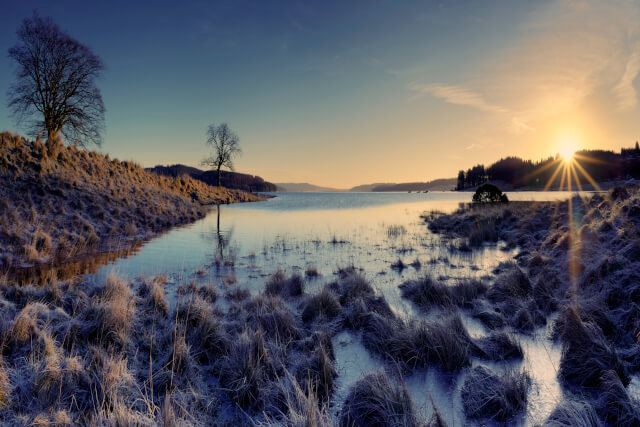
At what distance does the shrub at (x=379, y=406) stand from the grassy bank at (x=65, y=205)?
10252 millimetres

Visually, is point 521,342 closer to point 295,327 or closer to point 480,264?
point 295,327

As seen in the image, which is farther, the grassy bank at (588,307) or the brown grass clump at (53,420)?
the grassy bank at (588,307)

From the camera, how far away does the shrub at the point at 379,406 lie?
2631mm

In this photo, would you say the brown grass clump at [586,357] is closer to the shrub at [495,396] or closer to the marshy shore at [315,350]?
the marshy shore at [315,350]

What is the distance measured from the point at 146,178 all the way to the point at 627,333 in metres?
30.0

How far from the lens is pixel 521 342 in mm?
4316

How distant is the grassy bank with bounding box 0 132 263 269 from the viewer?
9734 mm

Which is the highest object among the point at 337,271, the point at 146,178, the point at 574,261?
the point at 146,178

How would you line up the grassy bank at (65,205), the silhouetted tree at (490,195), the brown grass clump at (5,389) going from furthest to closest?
the silhouetted tree at (490,195) < the grassy bank at (65,205) < the brown grass clump at (5,389)

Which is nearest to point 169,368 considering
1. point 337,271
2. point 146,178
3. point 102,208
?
point 337,271

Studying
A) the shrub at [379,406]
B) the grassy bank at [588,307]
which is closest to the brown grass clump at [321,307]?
the grassy bank at [588,307]

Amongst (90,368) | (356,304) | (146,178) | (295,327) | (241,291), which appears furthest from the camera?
(146,178)

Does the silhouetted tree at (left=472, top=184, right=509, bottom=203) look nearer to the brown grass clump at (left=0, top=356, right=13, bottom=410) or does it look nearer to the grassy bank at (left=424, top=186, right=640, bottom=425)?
the grassy bank at (left=424, top=186, right=640, bottom=425)

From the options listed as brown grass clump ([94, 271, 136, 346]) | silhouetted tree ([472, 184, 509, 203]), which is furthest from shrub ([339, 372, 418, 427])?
silhouetted tree ([472, 184, 509, 203])
